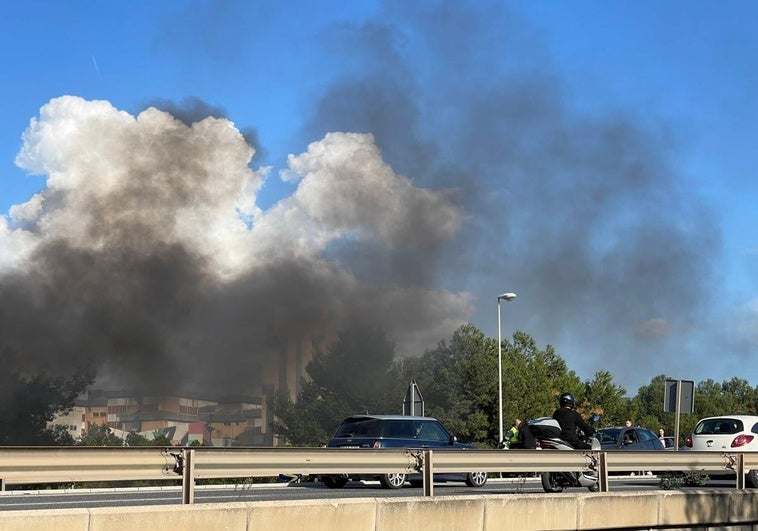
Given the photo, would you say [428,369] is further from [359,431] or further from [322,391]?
[359,431]

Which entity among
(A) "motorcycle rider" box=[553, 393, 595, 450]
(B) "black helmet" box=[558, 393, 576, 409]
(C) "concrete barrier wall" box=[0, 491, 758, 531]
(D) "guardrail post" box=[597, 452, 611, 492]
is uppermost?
(B) "black helmet" box=[558, 393, 576, 409]

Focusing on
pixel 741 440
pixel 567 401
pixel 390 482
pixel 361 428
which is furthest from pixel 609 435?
pixel 567 401

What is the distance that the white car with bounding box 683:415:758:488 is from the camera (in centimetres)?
1980

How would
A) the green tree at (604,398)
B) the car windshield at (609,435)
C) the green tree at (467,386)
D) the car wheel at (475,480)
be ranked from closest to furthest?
the car wheel at (475,480)
the car windshield at (609,435)
the green tree at (467,386)
the green tree at (604,398)

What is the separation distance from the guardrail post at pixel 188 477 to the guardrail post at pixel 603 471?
4.65m

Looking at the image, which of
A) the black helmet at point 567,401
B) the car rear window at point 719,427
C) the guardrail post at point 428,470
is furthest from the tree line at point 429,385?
the guardrail post at point 428,470

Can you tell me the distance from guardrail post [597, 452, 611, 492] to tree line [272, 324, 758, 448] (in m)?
52.4

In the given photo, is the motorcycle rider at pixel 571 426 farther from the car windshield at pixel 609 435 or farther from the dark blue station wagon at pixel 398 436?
the car windshield at pixel 609 435

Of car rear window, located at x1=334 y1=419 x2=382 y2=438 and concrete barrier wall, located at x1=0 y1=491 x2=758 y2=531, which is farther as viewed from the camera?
car rear window, located at x1=334 y1=419 x2=382 y2=438

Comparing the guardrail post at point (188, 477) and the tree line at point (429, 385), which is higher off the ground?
the tree line at point (429, 385)

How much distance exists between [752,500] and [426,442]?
32.2 feet

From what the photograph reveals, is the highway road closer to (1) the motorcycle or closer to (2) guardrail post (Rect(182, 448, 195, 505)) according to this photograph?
(1) the motorcycle

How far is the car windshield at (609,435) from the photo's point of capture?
1045 inches

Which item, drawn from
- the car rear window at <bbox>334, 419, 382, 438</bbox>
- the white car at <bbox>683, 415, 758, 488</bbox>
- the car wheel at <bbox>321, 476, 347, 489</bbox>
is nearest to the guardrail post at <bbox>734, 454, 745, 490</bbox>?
the car wheel at <bbox>321, 476, 347, 489</bbox>
